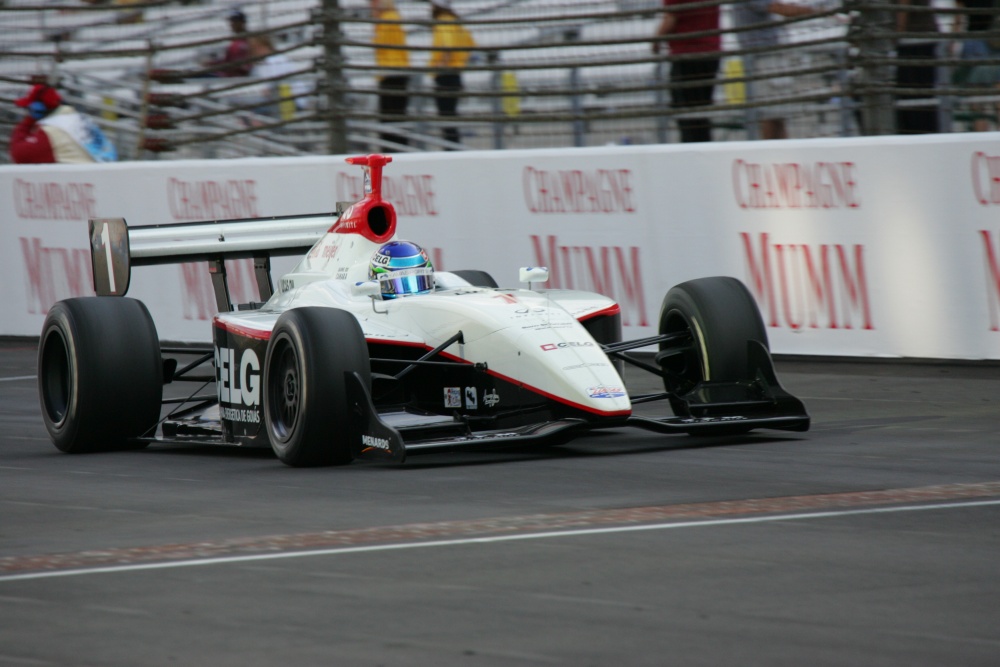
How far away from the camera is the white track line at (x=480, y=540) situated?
581 cm

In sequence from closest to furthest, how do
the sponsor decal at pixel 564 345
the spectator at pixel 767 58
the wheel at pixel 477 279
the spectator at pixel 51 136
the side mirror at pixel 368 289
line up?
the sponsor decal at pixel 564 345, the side mirror at pixel 368 289, the wheel at pixel 477 279, the spectator at pixel 767 58, the spectator at pixel 51 136

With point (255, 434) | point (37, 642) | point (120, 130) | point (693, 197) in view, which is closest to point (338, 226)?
point (255, 434)

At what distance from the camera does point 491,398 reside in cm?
869

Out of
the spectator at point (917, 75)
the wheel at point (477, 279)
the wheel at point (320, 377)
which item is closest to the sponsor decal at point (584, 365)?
the wheel at point (320, 377)

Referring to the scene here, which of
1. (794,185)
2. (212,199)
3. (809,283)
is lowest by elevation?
(809,283)

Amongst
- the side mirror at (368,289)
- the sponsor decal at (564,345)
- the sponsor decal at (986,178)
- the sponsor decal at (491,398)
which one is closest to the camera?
the sponsor decal at (564,345)

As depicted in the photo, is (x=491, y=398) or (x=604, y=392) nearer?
(x=604, y=392)

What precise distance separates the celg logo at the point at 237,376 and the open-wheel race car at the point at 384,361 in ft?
0.04

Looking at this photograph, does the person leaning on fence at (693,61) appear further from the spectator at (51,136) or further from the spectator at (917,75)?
the spectator at (51,136)

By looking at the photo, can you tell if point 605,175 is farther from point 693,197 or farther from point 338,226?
point 338,226

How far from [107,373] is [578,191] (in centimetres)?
499

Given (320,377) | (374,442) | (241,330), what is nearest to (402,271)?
(241,330)

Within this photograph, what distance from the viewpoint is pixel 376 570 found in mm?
5656

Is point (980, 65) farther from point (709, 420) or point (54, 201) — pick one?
point (54, 201)
